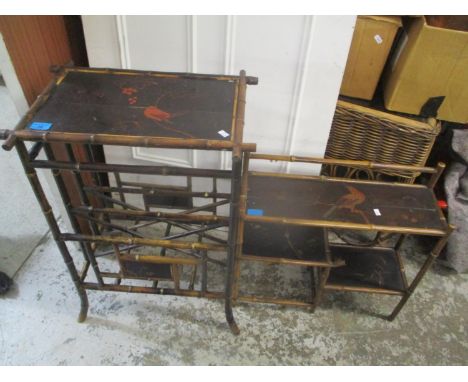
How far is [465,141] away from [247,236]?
3.51 ft

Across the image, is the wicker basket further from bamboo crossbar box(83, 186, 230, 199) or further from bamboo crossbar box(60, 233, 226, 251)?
bamboo crossbar box(60, 233, 226, 251)

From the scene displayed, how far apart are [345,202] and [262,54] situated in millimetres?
646

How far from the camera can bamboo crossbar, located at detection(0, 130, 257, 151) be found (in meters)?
1.04

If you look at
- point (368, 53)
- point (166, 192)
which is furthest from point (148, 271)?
point (368, 53)

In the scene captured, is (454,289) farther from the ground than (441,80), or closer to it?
closer to it

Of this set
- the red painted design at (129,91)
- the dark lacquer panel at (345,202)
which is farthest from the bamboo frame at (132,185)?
the dark lacquer panel at (345,202)

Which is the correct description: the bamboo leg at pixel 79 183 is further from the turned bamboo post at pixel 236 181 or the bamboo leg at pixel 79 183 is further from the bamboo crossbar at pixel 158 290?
the turned bamboo post at pixel 236 181

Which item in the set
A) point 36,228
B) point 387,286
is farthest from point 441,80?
point 36,228

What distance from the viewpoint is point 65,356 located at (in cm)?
149

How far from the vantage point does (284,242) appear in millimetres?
1606

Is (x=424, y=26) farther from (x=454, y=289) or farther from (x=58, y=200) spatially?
(x=58, y=200)

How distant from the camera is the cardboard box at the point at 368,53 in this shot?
1.54 meters

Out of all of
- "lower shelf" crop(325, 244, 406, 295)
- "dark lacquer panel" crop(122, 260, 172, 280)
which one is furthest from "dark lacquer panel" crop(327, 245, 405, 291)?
"dark lacquer panel" crop(122, 260, 172, 280)

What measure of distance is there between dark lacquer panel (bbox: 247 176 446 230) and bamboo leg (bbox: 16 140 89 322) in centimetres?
68
